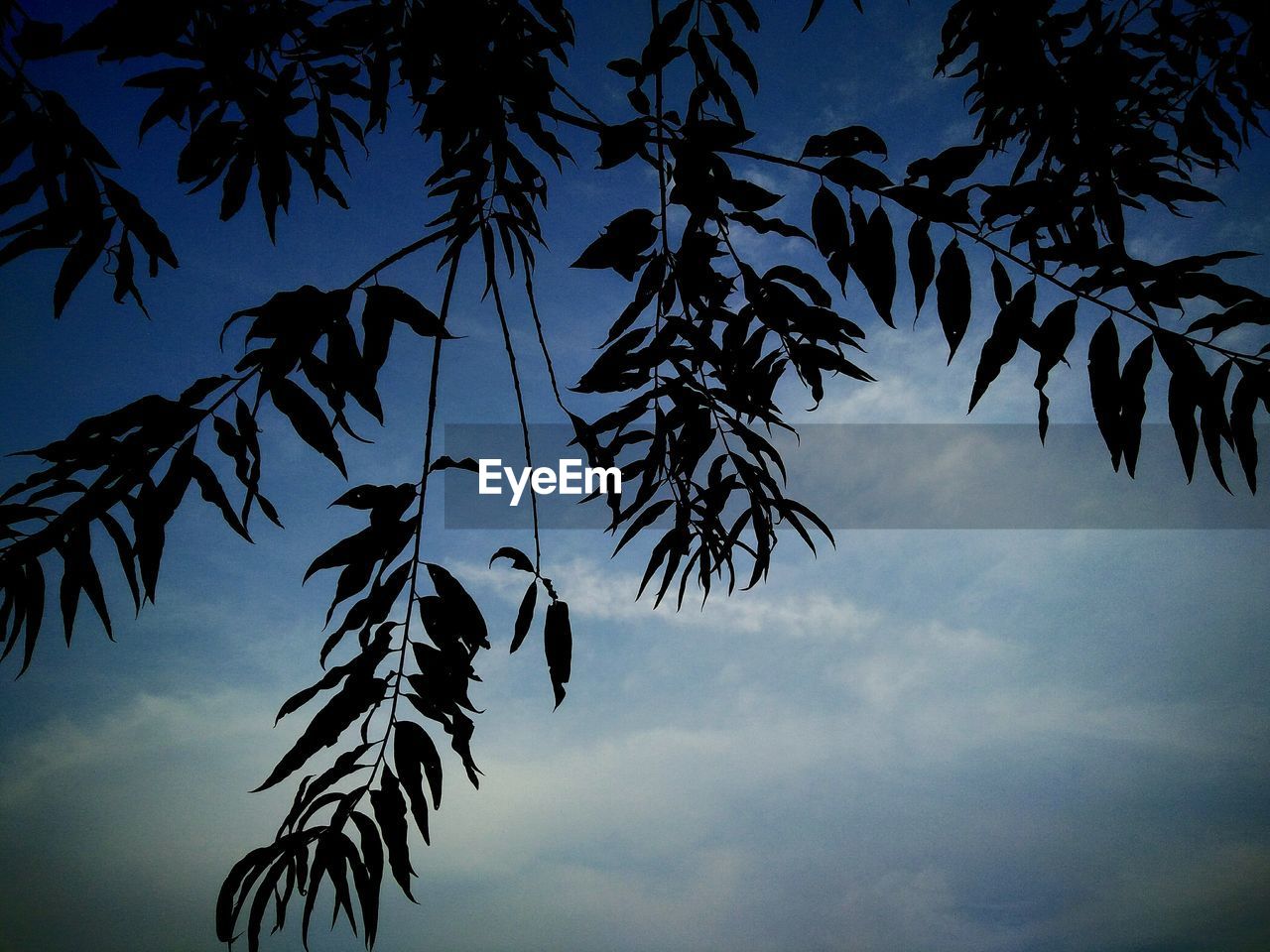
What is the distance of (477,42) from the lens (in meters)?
0.85

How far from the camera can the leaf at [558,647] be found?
958 mm

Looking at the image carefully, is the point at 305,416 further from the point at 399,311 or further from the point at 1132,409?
the point at 1132,409

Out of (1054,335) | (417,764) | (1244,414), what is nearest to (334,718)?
(417,764)

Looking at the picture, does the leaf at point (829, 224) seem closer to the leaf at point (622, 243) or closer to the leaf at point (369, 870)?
the leaf at point (622, 243)

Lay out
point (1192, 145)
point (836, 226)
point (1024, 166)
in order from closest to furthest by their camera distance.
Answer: point (836, 226) → point (1024, 166) → point (1192, 145)

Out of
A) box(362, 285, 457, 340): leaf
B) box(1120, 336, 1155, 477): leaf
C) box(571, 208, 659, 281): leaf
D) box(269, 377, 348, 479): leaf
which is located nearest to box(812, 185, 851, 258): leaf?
box(571, 208, 659, 281): leaf

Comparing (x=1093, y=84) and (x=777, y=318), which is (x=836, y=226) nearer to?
(x=777, y=318)

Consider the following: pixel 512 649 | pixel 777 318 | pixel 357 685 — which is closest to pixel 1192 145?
pixel 777 318

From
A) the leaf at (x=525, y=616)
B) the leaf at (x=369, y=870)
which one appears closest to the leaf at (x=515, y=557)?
the leaf at (x=525, y=616)

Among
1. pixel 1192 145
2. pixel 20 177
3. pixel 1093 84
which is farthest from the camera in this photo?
pixel 1192 145

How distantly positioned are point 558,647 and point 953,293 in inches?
25.9

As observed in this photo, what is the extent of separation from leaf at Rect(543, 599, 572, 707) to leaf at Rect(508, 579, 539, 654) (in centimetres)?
3

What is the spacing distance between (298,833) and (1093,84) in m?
1.45

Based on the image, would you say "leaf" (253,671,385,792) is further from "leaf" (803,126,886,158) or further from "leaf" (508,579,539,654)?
"leaf" (803,126,886,158)
